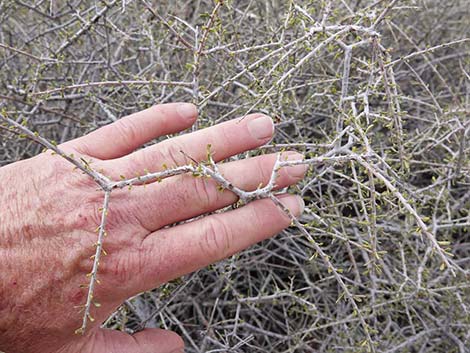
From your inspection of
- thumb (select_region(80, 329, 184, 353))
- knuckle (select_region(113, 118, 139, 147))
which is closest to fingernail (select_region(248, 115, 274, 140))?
knuckle (select_region(113, 118, 139, 147))

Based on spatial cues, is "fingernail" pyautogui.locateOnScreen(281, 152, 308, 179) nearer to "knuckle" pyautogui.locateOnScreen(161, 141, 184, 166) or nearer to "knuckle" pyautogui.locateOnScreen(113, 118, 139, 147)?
"knuckle" pyautogui.locateOnScreen(161, 141, 184, 166)

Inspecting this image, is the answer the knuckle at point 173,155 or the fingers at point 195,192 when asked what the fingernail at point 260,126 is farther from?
the knuckle at point 173,155

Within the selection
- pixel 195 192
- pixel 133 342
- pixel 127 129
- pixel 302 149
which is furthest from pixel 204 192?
pixel 302 149

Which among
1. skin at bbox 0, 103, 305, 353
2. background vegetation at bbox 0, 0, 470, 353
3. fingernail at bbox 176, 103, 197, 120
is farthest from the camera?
background vegetation at bbox 0, 0, 470, 353

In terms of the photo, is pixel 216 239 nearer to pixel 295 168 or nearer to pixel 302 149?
pixel 295 168

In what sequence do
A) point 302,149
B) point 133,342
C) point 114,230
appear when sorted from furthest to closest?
point 302,149 → point 133,342 → point 114,230

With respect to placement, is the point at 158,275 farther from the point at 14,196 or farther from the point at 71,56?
the point at 71,56
